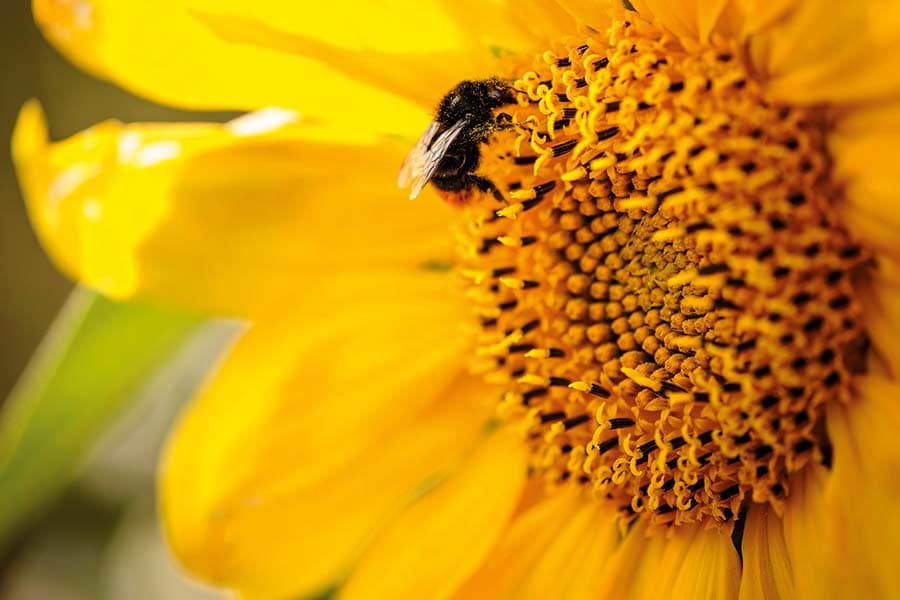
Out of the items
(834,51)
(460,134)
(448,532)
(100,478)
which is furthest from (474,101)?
(100,478)

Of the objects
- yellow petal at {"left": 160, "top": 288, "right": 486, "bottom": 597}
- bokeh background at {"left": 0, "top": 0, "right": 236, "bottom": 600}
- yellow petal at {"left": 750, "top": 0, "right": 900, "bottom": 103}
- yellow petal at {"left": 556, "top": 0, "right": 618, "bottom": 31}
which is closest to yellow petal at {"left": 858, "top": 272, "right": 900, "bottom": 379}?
yellow petal at {"left": 750, "top": 0, "right": 900, "bottom": 103}

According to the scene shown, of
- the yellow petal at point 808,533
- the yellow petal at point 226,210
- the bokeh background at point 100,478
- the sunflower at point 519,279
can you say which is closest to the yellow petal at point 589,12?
the sunflower at point 519,279

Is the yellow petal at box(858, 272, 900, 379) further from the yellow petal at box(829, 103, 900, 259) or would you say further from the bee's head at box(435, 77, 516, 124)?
the bee's head at box(435, 77, 516, 124)

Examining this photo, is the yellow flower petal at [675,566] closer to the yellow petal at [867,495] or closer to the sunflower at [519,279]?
the sunflower at [519,279]

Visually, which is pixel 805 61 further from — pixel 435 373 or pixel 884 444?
A: pixel 435 373

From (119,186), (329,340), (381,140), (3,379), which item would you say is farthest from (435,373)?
(3,379)

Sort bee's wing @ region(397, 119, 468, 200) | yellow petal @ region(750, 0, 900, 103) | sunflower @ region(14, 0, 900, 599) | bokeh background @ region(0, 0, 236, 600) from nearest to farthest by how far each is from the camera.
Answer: yellow petal @ region(750, 0, 900, 103) < sunflower @ region(14, 0, 900, 599) < bee's wing @ region(397, 119, 468, 200) < bokeh background @ region(0, 0, 236, 600)

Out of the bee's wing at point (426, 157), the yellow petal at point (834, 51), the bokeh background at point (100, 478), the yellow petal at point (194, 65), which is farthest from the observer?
the bokeh background at point (100, 478)
